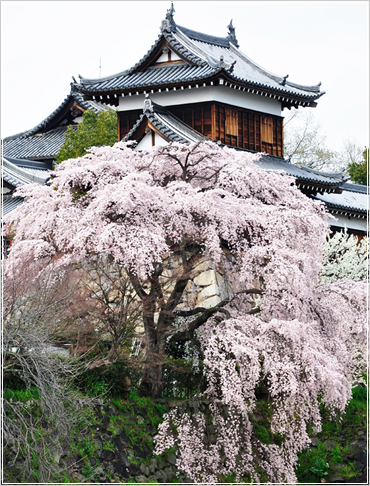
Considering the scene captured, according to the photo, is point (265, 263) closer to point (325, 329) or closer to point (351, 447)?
point (325, 329)

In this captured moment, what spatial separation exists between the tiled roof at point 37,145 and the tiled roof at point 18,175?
2869 mm

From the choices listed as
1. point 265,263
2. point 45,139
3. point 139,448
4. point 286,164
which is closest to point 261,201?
point 265,263

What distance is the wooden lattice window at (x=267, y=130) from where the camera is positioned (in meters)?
22.7

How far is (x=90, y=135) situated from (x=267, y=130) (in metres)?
6.28

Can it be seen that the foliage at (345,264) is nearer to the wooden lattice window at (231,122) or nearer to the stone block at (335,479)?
the wooden lattice window at (231,122)

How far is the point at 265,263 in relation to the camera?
13.0 meters

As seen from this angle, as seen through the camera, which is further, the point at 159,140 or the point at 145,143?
the point at 145,143

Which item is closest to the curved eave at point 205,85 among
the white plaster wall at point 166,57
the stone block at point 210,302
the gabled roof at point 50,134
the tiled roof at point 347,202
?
the white plaster wall at point 166,57

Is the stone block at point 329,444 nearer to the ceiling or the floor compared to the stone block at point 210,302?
nearer to the floor

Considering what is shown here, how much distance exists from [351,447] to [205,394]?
16.3 ft

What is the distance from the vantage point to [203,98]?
68.5ft

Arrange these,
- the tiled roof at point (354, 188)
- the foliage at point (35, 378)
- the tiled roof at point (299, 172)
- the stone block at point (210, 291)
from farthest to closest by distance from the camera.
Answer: the tiled roof at point (354, 188) < the tiled roof at point (299, 172) < the stone block at point (210, 291) < the foliage at point (35, 378)

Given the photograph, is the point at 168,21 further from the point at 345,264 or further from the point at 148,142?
the point at 345,264

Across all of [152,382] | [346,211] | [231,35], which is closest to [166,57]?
[231,35]
